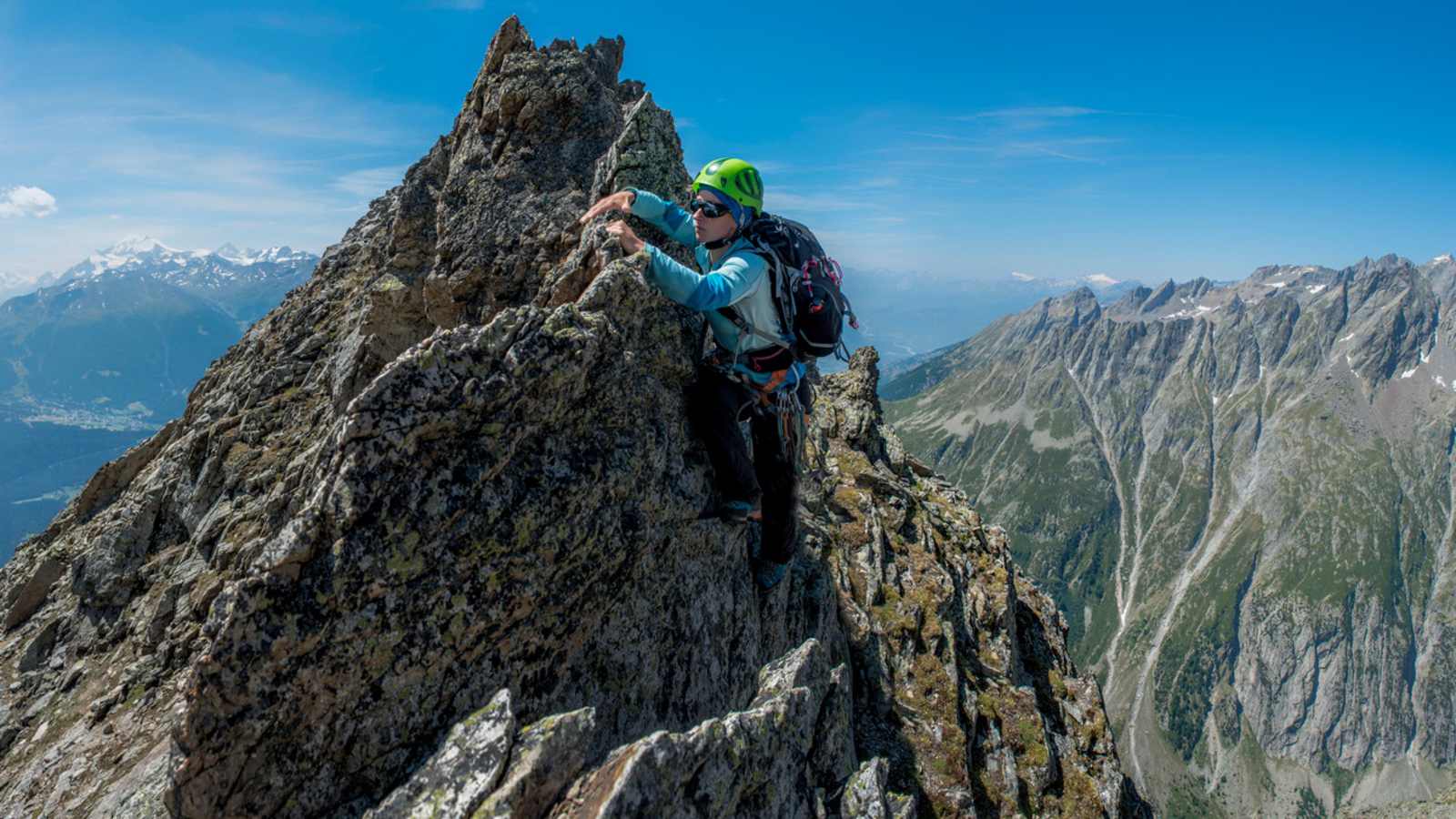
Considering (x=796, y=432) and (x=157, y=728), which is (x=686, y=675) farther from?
(x=157, y=728)

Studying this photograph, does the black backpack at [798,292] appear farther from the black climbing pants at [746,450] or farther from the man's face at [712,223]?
the black climbing pants at [746,450]

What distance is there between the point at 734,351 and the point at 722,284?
175 centimetres

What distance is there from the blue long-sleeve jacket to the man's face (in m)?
0.30

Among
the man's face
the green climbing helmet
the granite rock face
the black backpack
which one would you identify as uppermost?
the green climbing helmet

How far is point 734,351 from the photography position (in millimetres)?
11484

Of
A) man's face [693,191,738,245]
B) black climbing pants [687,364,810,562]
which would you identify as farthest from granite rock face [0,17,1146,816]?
man's face [693,191,738,245]

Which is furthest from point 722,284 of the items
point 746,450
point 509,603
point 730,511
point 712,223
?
point 509,603

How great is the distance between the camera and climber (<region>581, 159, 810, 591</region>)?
10.2 m

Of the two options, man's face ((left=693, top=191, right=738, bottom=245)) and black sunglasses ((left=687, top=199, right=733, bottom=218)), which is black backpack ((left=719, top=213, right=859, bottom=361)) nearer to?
man's face ((left=693, top=191, right=738, bottom=245))

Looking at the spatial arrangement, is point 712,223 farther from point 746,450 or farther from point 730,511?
point 730,511

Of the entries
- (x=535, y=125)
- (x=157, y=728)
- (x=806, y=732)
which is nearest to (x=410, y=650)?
(x=806, y=732)

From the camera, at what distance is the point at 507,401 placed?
9.55 meters

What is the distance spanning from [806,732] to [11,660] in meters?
24.2

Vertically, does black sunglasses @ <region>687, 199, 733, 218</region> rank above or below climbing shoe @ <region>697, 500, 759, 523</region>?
above
